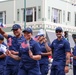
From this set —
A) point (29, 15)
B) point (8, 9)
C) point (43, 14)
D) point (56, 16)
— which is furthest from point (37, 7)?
point (8, 9)

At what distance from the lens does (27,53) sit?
827cm

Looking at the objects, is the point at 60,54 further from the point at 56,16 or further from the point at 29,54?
the point at 56,16

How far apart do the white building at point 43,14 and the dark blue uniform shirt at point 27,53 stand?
2849 cm

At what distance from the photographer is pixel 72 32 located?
4288 centimetres

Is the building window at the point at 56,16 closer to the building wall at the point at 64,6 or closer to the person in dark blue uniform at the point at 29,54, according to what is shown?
the building wall at the point at 64,6

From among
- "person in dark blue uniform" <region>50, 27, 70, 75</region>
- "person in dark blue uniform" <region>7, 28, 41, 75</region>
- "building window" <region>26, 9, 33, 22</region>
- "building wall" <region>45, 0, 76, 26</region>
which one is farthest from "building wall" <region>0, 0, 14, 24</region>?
"person in dark blue uniform" <region>7, 28, 41, 75</region>

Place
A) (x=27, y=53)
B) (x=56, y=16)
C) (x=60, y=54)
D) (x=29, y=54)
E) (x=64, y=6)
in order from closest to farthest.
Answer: (x=29, y=54), (x=27, y=53), (x=60, y=54), (x=56, y=16), (x=64, y=6)

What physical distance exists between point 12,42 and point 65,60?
1.57 meters

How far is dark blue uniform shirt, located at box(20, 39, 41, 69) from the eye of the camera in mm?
8242

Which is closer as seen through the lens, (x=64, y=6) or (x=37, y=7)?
(x=37, y=7)

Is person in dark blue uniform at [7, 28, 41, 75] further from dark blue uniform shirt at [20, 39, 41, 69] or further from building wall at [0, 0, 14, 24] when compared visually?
building wall at [0, 0, 14, 24]

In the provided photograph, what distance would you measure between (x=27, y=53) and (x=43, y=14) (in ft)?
95.0

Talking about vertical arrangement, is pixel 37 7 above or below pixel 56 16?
above

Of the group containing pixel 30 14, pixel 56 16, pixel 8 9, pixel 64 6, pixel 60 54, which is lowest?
pixel 60 54
